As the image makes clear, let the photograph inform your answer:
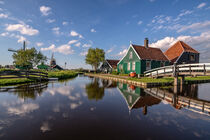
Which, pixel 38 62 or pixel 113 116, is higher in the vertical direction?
pixel 38 62

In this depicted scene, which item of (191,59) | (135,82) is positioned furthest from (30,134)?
(191,59)

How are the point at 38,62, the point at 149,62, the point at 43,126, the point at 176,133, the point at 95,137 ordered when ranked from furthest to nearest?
the point at 38,62, the point at 149,62, the point at 43,126, the point at 176,133, the point at 95,137

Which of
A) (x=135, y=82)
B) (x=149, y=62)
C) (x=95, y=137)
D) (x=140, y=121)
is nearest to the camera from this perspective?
(x=95, y=137)

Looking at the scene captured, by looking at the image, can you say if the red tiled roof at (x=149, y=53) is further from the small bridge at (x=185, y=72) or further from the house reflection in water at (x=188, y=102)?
the house reflection in water at (x=188, y=102)

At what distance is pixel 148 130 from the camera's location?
3.39 metres

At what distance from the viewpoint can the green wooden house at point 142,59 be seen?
69.9 ft

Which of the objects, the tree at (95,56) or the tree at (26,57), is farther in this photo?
the tree at (95,56)

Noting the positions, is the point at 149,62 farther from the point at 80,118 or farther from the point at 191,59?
the point at 80,118

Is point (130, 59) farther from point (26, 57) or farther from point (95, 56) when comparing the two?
point (26, 57)

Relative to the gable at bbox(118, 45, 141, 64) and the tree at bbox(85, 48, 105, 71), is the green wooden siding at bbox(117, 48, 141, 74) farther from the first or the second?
the tree at bbox(85, 48, 105, 71)

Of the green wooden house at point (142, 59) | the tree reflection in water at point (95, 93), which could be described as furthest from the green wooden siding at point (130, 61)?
the tree reflection in water at point (95, 93)

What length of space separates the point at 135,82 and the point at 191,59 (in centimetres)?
2024

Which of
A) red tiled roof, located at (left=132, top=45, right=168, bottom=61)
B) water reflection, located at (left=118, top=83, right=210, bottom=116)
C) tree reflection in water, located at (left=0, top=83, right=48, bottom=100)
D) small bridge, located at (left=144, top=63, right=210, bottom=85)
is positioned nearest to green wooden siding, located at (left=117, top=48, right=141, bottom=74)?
red tiled roof, located at (left=132, top=45, right=168, bottom=61)

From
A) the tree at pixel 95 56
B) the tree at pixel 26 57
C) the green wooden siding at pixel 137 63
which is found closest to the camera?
the green wooden siding at pixel 137 63
